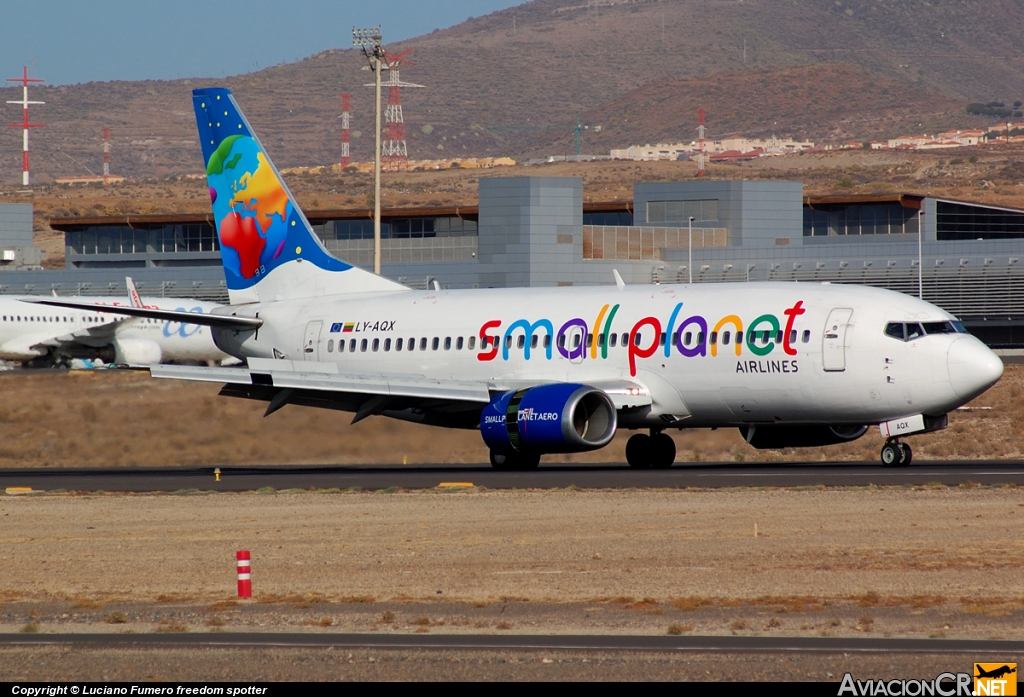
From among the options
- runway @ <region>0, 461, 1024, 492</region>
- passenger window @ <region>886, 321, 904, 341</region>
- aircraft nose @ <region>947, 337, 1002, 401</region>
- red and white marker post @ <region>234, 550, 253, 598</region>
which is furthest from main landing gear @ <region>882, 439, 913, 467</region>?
red and white marker post @ <region>234, 550, 253, 598</region>

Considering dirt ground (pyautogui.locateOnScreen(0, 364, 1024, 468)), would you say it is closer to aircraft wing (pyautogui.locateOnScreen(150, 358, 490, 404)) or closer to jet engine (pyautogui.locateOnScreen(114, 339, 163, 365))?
aircraft wing (pyautogui.locateOnScreen(150, 358, 490, 404))

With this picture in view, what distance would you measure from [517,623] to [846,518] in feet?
29.8

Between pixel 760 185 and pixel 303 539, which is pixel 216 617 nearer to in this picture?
pixel 303 539

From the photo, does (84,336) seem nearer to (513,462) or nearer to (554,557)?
(513,462)

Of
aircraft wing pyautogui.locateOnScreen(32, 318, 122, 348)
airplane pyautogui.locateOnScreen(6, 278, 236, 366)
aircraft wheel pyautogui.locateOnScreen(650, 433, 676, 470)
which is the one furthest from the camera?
aircraft wing pyautogui.locateOnScreen(32, 318, 122, 348)

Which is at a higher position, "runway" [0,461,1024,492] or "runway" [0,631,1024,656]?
"runway" [0,631,1024,656]

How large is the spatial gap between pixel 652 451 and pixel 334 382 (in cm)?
706

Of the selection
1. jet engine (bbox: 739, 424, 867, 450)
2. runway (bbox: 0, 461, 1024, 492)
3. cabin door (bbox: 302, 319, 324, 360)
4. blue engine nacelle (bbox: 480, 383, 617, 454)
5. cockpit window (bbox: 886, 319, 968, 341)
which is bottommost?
runway (bbox: 0, 461, 1024, 492)

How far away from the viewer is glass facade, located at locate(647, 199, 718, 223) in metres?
101

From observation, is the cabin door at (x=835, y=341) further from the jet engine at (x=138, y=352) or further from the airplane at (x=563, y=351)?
the jet engine at (x=138, y=352)

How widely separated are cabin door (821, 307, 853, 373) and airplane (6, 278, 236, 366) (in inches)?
2057

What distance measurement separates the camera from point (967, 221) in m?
105

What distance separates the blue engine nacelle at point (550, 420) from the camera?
3134 centimetres

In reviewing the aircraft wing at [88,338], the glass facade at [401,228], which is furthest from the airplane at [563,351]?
the glass facade at [401,228]
